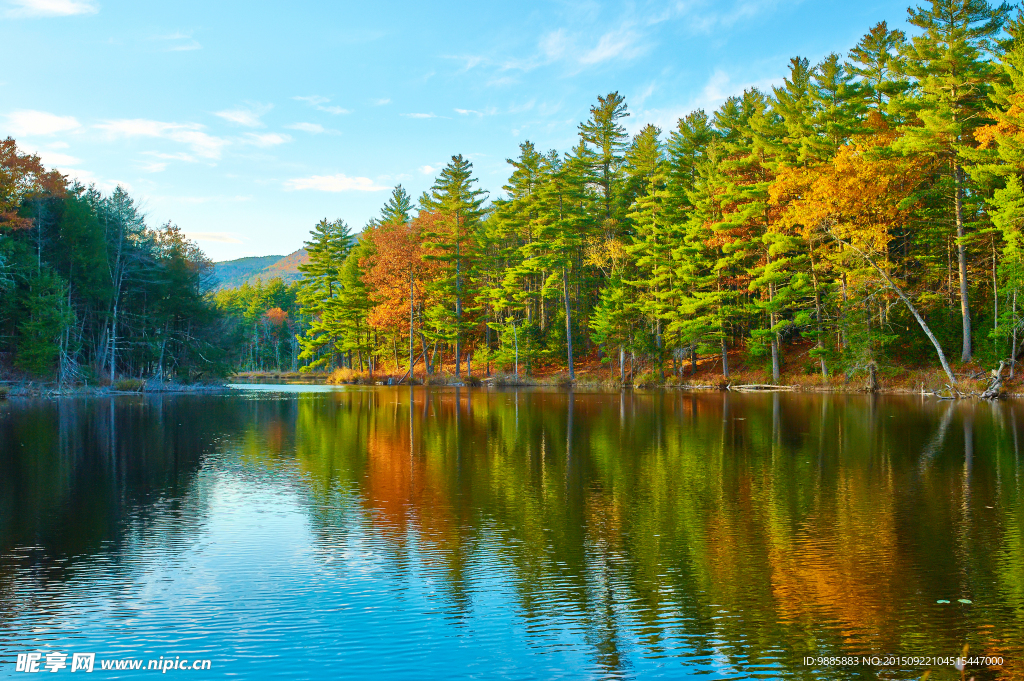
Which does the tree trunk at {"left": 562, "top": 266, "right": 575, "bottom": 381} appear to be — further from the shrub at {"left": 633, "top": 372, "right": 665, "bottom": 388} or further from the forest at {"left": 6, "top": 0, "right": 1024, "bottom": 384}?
the shrub at {"left": 633, "top": 372, "right": 665, "bottom": 388}

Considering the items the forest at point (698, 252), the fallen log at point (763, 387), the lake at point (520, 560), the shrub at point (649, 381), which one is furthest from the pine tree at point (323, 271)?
the lake at point (520, 560)

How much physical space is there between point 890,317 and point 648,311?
568 inches

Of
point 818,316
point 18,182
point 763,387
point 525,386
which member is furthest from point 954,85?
point 18,182

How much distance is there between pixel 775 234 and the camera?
36.3 meters

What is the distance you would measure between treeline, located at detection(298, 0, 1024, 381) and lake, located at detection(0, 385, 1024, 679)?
2131 centimetres

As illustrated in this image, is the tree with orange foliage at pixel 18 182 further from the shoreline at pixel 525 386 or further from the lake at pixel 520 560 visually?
the lake at pixel 520 560

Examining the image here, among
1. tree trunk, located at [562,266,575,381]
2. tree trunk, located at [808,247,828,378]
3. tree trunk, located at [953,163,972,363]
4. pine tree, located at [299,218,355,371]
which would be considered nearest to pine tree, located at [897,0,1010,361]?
tree trunk, located at [953,163,972,363]

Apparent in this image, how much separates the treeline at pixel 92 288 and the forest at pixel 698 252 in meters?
0.16

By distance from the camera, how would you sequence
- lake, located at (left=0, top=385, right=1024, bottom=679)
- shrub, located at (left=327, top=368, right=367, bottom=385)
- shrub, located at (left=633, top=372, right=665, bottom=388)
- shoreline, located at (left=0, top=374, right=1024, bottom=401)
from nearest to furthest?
lake, located at (left=0, top=385, right=1024, bottom=679) → shoreline, located at (left=0, top=374, right=1024, bottom=401) → shrub, located at (left=633, top=372, right=665, bottom=388) → shrub, located at (left=327, top=368, right=367, bottom=385)

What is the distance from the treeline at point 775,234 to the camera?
31594 mm

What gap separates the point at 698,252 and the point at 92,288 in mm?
37286

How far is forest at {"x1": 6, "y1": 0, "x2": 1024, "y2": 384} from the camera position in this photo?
105 feet

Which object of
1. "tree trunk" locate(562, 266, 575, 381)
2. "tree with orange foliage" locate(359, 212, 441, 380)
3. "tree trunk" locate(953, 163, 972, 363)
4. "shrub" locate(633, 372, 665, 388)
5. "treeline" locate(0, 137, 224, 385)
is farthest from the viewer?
"tree with orange foliage" locate(359, 212, 441, 380)

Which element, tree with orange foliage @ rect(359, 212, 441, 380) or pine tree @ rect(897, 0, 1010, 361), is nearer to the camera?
pine tree @ rect(897, 0, 1010, 361)
